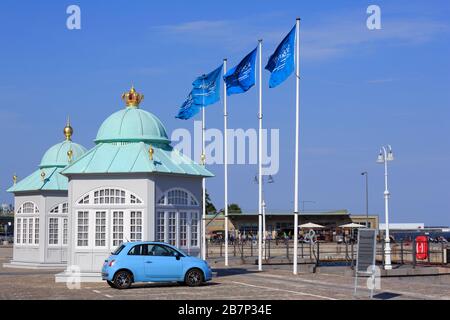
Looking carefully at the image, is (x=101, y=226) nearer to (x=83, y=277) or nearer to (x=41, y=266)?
(x=83, y=277)

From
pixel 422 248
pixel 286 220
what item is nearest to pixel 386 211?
pixel 422 248

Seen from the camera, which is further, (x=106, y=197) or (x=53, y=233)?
(x=53, y=233)

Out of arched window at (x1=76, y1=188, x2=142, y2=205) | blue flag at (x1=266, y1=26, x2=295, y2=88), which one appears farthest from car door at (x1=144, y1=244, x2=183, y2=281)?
blue flag at (x1=266, y1=26, x2=295, y2=88)

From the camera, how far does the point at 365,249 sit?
68.1 ft

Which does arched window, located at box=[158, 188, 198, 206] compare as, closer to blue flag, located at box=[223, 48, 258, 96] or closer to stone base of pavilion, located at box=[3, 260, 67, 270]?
blue flag, located at box=[223, 48, 258, 96]

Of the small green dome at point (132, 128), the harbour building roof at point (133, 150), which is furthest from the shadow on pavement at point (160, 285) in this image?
the small green dome at point (132, 128)

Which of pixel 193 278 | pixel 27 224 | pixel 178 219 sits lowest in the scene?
pixel 193 278

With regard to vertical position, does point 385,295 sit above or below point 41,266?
above

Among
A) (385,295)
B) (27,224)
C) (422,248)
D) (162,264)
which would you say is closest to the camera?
(385,295)

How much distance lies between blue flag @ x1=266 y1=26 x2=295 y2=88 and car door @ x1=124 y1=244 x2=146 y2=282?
983 centimetres

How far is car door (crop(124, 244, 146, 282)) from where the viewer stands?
24.0 m

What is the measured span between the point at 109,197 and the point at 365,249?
11.2m

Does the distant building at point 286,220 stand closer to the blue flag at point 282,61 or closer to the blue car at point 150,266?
the blue flag at point 282,61
